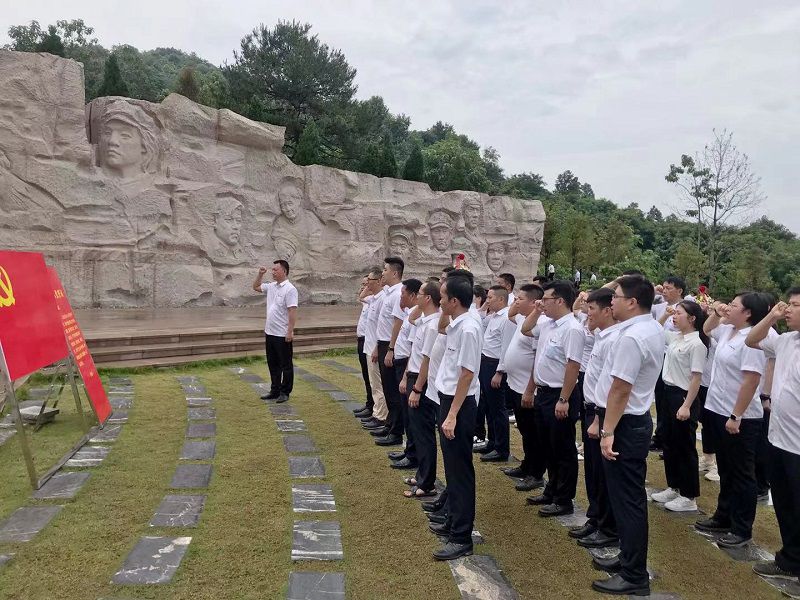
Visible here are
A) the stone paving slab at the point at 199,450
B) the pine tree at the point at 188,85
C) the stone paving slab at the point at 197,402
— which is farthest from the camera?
the pine tree at the point at 188,85

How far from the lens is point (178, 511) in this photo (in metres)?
3.79

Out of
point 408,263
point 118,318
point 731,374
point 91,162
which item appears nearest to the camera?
point 731,374

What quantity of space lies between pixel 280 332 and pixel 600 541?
452cm

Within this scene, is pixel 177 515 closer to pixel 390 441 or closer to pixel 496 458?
pixel 390 441

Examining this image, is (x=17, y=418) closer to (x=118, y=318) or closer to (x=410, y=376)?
(x=410, y=376)

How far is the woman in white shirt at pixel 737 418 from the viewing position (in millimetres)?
3756

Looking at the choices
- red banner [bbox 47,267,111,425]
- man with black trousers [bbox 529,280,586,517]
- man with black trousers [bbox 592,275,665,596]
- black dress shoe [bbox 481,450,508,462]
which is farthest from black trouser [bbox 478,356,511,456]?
red banner [bbox 47,267,111,425]

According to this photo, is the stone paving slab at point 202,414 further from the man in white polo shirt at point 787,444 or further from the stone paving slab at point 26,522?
the man in white polo shirt at point 787,444

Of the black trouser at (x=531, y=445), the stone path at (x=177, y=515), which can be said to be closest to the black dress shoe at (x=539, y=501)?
the black trouser at (x=531, y=445)

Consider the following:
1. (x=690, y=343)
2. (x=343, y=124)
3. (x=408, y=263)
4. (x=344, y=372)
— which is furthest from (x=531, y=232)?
(x=690, y=343)

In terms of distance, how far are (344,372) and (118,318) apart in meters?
4.31

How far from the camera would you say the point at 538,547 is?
357cm

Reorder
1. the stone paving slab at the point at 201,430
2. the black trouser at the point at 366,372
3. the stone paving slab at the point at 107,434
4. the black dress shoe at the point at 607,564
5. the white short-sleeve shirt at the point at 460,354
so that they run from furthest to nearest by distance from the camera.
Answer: the black trouser at the point at 366,372 < the stone paving slab at the point at 201,430 < the stone paving slab at the point at 107,434 < the white short-sleeve shirt at the point at 460,354 < the black dress shoe at the point at 607,564

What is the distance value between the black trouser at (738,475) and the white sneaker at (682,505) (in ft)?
1.27
